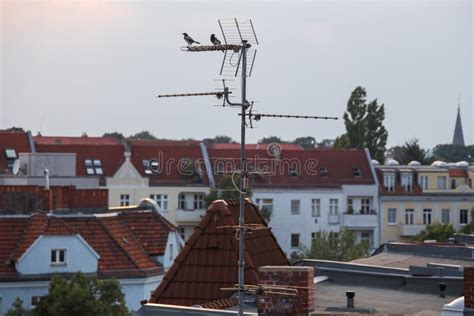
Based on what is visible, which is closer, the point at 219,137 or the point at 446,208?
the point at 446,208

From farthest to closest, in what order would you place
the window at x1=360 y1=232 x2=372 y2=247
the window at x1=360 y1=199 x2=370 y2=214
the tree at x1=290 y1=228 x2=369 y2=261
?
the window at x1=360 y1=199 x2=370 y2=214, the window at x1=360 y1=232 x2=372 y2=247, the tree at x1=290 y1=228 x2=369 y2=261

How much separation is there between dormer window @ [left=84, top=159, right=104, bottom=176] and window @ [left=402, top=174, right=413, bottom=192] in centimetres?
1998

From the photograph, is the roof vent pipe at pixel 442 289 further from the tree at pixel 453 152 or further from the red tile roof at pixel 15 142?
the tree at pixel 453 152

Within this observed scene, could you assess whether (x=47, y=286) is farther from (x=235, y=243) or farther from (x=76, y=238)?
(x=235, y=243)

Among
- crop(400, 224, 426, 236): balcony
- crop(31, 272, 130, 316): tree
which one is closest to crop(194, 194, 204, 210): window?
crop(400, 224, 426, 236): balcony

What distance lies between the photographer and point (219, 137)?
7677 inches

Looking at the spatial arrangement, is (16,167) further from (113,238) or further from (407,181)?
(113,238)

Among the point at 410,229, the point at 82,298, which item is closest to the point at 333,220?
the point at 410,229

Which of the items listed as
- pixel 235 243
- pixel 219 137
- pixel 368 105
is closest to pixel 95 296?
pixel 235 243

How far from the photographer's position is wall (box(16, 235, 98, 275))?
5375cm

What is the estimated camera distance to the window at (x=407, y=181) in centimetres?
10194

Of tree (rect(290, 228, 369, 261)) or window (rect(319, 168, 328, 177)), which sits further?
window (rect(319, 168, 328, 177))

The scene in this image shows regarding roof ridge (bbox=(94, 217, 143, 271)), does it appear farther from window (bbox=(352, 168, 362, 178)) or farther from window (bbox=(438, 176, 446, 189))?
window (bbox=(438, 176, 446, 189))

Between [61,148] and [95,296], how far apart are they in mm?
52417
